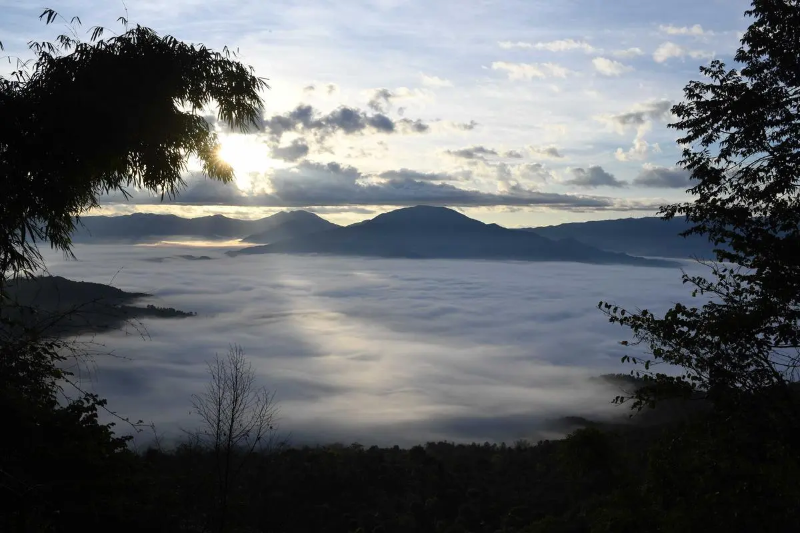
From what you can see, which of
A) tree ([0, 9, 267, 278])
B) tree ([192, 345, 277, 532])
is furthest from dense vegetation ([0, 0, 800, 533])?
tree ([192, 345, 277, 532])

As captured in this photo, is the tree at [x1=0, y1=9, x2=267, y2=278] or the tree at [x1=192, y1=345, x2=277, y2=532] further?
the tree at [x1=192, y1=345, x2=277, y2=532]

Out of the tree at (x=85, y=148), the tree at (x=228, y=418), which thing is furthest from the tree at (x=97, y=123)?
the tree at (x=228, y=418)

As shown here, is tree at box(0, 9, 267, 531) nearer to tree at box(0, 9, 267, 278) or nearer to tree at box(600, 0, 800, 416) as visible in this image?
tree at box(0, 9, 267, 278)

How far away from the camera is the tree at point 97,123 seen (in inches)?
408

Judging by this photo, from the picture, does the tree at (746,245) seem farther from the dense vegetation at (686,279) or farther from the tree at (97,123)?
the tree at (97,123)

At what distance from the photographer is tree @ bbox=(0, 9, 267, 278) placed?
408 inches

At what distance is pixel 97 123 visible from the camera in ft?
35.3

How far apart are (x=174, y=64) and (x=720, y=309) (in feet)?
41.4

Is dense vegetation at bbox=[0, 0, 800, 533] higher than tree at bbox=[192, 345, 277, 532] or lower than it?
higher

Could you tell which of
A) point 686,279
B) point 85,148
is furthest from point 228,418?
point 686,279

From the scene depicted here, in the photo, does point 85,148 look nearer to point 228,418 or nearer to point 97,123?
point 97,123

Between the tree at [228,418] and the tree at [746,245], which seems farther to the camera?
the tree at [228,418]

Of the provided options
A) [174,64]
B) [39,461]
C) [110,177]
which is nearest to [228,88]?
[174,64]

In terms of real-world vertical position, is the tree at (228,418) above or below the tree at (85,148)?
below
